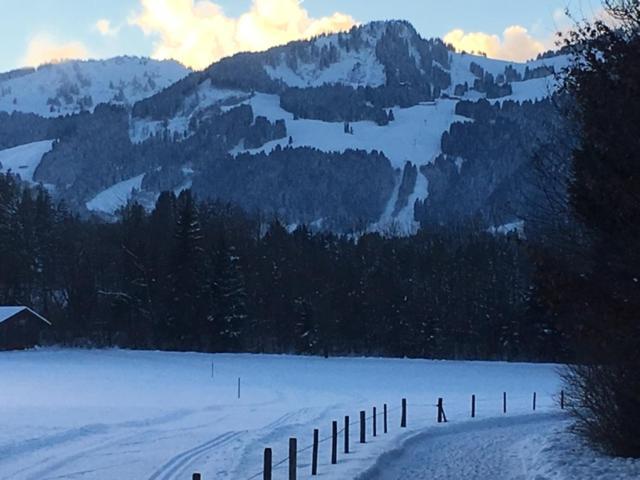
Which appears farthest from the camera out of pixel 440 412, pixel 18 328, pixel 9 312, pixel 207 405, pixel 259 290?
pixel 259 290

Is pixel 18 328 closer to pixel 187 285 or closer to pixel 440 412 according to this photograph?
pixel 187 285

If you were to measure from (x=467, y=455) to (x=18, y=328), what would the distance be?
56928 millimetres

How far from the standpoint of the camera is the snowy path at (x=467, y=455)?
51.7ft

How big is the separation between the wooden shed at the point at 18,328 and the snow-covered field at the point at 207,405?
8.33 ft

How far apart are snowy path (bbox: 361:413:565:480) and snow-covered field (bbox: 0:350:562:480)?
1.37 feet

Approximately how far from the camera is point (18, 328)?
67.3m

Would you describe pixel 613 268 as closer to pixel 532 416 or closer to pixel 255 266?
pixel 532 416

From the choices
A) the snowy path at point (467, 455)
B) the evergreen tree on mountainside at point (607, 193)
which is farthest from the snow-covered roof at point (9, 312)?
the evergreen tree on mountainside at point (607, 193)

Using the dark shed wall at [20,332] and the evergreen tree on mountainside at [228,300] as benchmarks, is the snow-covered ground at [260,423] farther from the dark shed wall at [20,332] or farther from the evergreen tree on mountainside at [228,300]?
the dark shed wall at [20,332]

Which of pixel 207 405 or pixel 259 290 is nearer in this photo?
pixel 207 405

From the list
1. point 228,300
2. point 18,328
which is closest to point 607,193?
point 228,300

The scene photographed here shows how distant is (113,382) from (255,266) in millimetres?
37468

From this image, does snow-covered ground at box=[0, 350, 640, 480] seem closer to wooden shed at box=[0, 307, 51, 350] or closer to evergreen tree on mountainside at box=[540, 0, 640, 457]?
evergreen tree on mountainside at box=[540, 0, 640, 457]

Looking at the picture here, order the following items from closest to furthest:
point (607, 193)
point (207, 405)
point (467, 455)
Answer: point (607, 193) < point (467, 455) < point (207, 405)
